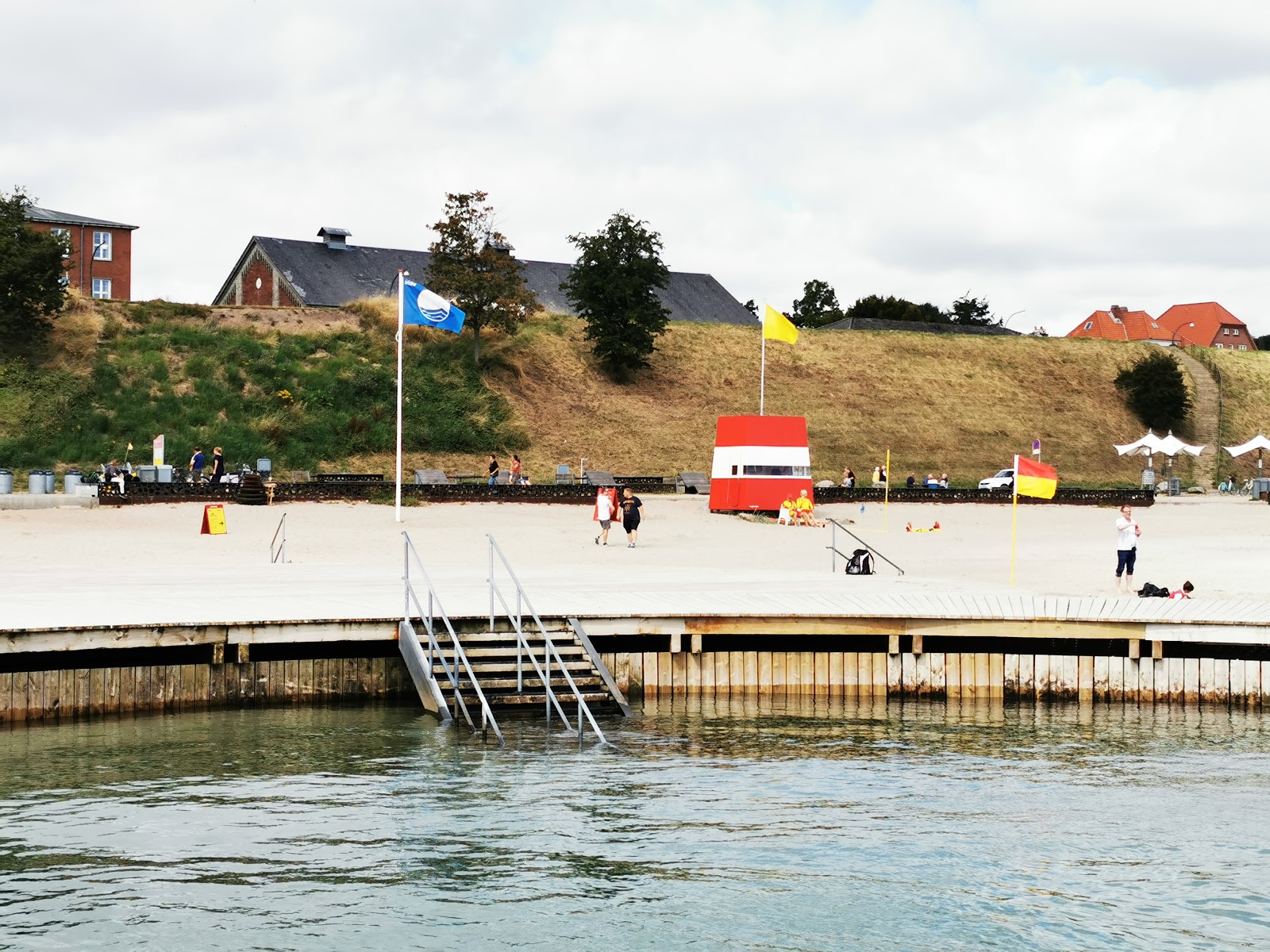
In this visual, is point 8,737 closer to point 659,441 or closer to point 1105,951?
point 1105,951

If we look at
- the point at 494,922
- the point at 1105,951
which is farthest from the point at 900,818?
the point at 494,922

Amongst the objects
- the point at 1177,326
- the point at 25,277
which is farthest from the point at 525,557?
the point at 1177,326

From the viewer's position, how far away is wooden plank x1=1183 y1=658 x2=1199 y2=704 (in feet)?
63.5

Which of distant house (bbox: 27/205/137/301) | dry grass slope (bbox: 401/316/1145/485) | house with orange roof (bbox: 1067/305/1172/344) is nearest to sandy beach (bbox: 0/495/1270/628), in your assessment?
dry grass slope (bbox: 401/316/1145/485)

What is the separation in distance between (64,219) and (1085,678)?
73033mm

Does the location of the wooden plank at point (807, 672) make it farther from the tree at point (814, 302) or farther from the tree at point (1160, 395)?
the tree at point (814, 302)

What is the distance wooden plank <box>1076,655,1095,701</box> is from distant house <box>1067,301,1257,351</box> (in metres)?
138

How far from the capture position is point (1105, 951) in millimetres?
10320

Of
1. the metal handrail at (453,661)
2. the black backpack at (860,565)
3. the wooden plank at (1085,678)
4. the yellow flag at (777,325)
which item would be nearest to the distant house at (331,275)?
the yellow flag at (777,325)

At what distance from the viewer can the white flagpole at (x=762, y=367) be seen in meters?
54.8

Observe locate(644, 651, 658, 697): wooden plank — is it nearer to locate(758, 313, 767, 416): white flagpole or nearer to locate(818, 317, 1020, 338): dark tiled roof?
locate(758, 313, 767, 416): white flagpole

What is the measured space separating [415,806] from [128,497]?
27.3 metres

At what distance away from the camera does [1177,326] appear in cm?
16400

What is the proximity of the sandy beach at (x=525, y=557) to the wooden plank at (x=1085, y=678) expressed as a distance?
325 centimetres
